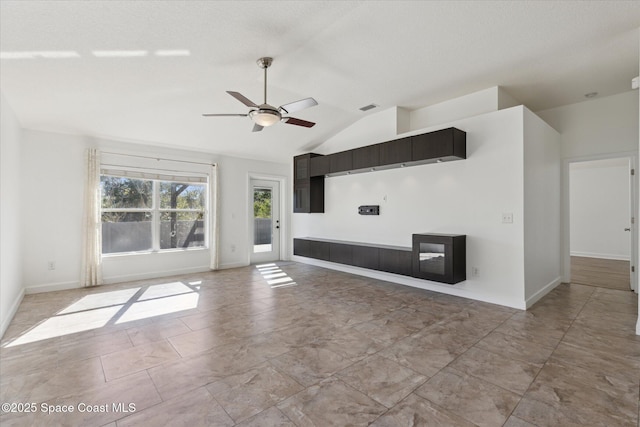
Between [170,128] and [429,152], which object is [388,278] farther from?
[170,128]

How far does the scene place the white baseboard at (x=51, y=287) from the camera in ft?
15.6

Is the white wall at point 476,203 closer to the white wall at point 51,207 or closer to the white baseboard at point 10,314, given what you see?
the white baseboard at point 10,314

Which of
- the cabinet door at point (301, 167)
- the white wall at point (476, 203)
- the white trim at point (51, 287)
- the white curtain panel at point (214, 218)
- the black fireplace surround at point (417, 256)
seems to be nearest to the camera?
the white wall at point (476, 203)

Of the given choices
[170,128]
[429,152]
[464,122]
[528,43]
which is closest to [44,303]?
[170,128]

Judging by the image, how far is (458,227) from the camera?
4.61 meters

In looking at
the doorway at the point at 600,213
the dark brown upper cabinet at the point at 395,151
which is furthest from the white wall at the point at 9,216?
the doorway at the point at 600,213

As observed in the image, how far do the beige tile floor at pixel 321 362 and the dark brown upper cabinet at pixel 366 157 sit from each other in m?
2.39

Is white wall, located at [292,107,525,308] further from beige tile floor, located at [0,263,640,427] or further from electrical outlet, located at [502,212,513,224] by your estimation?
beige tile floor, located at [0,263,640,427]

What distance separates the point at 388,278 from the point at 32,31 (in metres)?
5.59

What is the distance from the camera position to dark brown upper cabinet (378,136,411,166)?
4887 mm

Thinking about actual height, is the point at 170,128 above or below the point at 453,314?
above

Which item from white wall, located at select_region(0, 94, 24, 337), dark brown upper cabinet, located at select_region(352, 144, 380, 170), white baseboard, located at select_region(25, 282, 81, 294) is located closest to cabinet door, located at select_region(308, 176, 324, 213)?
dark brown upper cabinet, located at select_region(352, 144, 380, 170)

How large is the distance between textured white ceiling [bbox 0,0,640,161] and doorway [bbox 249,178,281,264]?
260 centimetres

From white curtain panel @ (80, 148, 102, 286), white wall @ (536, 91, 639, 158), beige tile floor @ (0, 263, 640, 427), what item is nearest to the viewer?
beige tile floor @ (0, 263, 640, 427)
